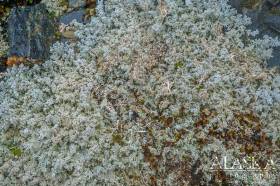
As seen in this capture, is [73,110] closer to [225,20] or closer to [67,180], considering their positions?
[67,180]

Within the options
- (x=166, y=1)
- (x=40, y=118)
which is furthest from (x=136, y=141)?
(x=166, y=1)

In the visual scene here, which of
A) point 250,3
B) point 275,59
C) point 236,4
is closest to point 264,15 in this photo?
point 250,3

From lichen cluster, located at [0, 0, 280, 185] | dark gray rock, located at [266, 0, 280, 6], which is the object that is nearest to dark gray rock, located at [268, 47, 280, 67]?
lichen cluster, located at [0, 0, 280, 185]

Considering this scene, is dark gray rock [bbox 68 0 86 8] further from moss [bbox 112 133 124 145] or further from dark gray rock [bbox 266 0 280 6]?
dark gray rock [bbox 266 0 280 6]

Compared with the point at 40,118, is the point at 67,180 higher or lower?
lower

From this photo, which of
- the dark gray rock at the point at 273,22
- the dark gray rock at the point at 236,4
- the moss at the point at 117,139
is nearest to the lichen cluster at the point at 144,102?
the moss at the point at 117,139

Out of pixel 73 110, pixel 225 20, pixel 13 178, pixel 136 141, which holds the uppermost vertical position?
pixel 225 20
